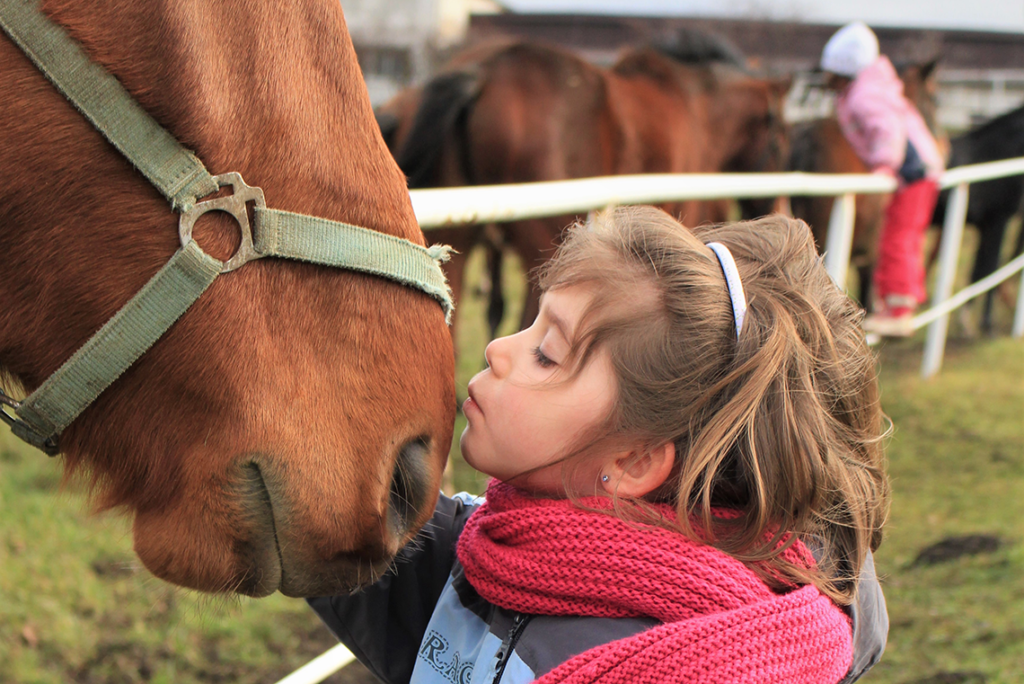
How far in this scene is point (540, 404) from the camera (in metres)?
Answer: 0.90

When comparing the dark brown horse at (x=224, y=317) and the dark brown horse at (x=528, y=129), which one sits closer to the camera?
the dark brown horse at (x=224, y=317)

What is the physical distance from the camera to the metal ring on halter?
78cm

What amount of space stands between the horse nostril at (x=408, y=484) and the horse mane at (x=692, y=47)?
538 centimetres

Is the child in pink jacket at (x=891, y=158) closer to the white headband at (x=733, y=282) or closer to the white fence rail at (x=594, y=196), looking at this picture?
the white fence rail at (x=594, y=196)

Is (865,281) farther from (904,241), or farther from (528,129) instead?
(528,129)

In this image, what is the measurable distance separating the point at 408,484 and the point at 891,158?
3774mm

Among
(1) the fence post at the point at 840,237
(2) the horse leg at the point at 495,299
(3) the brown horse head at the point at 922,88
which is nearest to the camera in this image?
(1) the fence post at the point at 840,237

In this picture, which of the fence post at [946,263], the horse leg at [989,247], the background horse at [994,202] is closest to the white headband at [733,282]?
the fence post at [946,263]

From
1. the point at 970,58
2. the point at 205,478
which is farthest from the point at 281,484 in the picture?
the point at 970,58

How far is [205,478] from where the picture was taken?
785mm

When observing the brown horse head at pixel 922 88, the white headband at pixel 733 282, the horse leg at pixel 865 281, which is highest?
the white headband at pixel 733 282

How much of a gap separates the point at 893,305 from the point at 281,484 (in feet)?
12.2

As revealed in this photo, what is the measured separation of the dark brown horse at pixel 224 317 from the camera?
0.77 m

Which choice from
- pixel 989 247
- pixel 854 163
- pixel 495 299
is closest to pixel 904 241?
pixel 854 163
